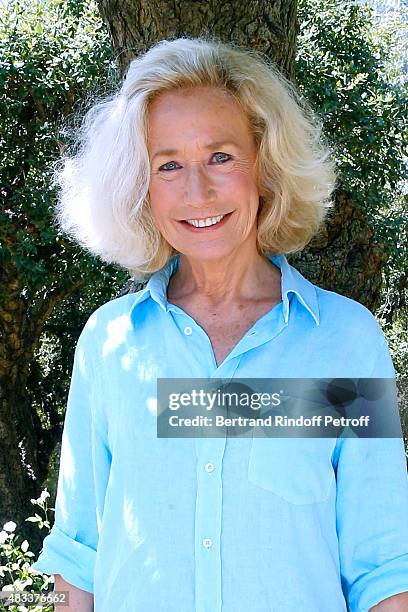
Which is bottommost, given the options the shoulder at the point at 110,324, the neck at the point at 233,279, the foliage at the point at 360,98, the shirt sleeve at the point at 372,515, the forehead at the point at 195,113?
the shirt sleeve at the point at 372,515

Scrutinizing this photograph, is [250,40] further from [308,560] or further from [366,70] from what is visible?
[366,70]

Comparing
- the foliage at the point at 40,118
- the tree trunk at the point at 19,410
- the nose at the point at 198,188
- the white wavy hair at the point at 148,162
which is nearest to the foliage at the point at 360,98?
the foliage at the point at 40,118

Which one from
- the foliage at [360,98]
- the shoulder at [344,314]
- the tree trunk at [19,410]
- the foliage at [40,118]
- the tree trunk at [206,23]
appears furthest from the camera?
the tree trunk at [19,410]

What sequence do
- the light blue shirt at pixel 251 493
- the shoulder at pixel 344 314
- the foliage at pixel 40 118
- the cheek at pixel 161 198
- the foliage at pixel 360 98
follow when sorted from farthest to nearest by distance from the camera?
the foliage at pixel 40 118 < the foliage at pixel 360 98 < the cheek at pixel 161 198 < the shoulder at pixel 344 314 < the light blue shirt at pixel 251 493

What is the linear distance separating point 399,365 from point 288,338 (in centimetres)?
747

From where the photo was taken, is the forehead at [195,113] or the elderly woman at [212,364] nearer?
the elderly woman at [212,364]

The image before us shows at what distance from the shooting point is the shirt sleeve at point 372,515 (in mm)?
1531

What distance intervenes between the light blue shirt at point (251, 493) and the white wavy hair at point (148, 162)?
9.2 inches

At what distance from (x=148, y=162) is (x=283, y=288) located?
376mm

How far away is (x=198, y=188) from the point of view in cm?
167

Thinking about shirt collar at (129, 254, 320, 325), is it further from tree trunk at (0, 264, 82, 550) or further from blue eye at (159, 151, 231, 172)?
tree trunk at (0, 264, 82, 550)

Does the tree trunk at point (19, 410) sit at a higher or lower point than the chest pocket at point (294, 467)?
higher

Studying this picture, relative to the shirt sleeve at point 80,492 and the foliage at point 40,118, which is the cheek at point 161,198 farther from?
the foliage at point 40,118

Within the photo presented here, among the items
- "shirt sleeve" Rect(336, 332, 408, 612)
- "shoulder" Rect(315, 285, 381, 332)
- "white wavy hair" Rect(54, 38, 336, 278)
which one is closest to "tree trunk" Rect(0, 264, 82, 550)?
"white wavy hair" Rect(54, 38, 336, 278)
